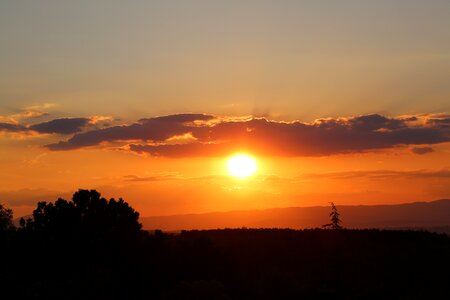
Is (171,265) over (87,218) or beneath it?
beneath

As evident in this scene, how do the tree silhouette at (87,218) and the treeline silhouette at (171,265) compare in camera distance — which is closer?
the treeline silhouette at (171,265)

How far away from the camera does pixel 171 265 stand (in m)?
57.8

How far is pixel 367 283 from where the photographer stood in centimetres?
6456

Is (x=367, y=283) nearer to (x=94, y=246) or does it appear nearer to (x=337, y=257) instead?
(x=337, y=257)

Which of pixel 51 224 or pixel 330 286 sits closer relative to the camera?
pixel 51 224

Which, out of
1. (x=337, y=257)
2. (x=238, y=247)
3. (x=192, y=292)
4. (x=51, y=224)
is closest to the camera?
(x=192, y=292)

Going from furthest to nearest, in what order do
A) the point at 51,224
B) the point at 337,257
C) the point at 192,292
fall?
the point at 337,257, the point at 51,224, the point at 192,292

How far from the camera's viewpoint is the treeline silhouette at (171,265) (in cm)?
5231

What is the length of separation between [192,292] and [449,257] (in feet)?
97.7

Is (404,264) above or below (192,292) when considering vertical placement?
above

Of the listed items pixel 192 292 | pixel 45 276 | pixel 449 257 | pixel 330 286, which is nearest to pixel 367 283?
pixel 330 286

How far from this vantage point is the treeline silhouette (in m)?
52.3

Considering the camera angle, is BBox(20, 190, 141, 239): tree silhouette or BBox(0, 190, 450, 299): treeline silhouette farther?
BBox(20, 190, 141, 239): tree silhouette

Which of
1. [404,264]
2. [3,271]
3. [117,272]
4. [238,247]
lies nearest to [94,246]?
[117,272]
